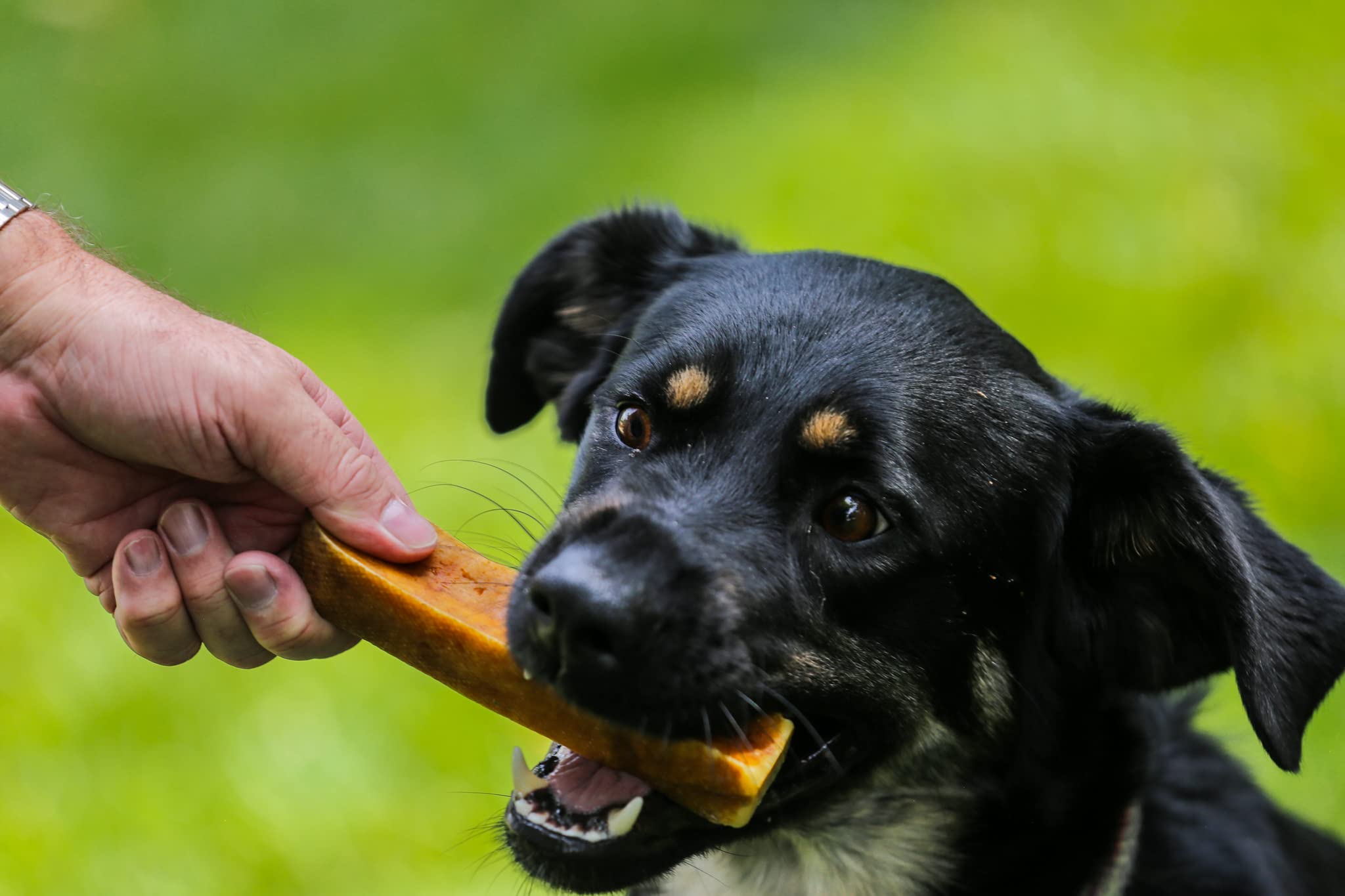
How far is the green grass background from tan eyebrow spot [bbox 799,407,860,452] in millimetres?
1607

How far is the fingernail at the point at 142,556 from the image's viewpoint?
2.70 meters

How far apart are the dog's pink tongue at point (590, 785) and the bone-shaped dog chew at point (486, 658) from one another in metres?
0.07

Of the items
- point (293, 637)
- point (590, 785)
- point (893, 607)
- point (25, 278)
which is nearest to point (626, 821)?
point (590, 785)

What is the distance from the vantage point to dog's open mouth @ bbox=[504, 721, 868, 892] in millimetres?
2482

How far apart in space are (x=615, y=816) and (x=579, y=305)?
57.5 inches

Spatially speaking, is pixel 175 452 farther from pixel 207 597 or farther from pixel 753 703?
pixel 753 703

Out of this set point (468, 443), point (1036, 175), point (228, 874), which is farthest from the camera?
point (1036, 175)

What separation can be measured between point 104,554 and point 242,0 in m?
8.72

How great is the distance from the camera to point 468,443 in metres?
6.28

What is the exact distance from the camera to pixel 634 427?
2.83 metres

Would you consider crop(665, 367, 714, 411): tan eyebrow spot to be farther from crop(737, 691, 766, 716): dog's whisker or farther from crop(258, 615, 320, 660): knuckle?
crop(258, 615, 320, 660): knuckle

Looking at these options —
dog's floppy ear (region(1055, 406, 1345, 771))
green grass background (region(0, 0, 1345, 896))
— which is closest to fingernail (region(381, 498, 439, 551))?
dog's floppy ear (region(1055, 406, 1345, 771))

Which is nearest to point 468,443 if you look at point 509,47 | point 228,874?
point 228,874

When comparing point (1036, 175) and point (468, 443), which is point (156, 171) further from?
point (1036, 175)
